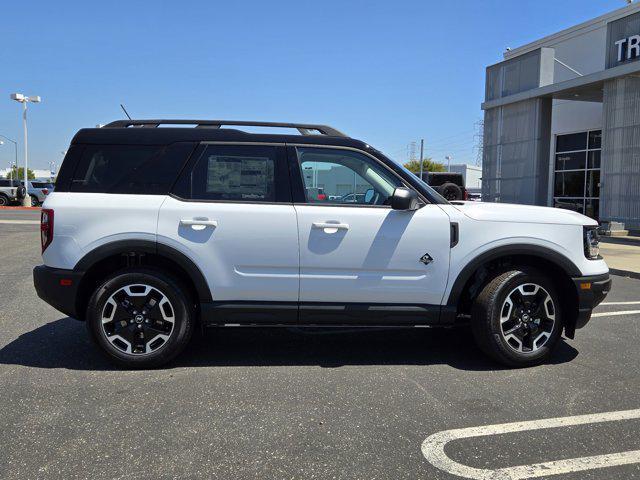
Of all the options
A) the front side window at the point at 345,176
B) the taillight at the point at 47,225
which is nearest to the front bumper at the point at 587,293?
the front side window at the point at 345,176

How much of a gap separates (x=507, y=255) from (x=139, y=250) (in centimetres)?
298

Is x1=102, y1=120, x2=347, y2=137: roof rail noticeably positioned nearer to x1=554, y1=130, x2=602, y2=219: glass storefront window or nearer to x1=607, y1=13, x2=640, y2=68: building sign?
x1=607, y1=13, x2=640, y2=68: building sign

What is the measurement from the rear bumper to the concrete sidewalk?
30.9ft

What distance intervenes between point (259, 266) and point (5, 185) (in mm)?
36151

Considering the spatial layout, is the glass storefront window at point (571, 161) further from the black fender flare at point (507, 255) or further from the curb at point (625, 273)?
the black fender flare at point (507, 255)

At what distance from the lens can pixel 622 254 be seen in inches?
501

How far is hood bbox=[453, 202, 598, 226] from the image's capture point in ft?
14.6

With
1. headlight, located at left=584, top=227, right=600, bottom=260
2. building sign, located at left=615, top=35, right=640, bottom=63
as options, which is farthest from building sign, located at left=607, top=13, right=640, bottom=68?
headlight, located at left=584, top=227, right=600, bottom=260

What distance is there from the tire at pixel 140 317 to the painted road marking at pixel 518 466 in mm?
2165

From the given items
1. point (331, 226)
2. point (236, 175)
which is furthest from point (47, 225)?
point (331, 226)

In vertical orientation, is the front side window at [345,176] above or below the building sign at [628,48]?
below

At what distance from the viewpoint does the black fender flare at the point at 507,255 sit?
4387mm

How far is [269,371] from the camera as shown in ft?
14.3

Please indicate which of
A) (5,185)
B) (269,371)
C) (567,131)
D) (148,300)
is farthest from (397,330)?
(5,185)
